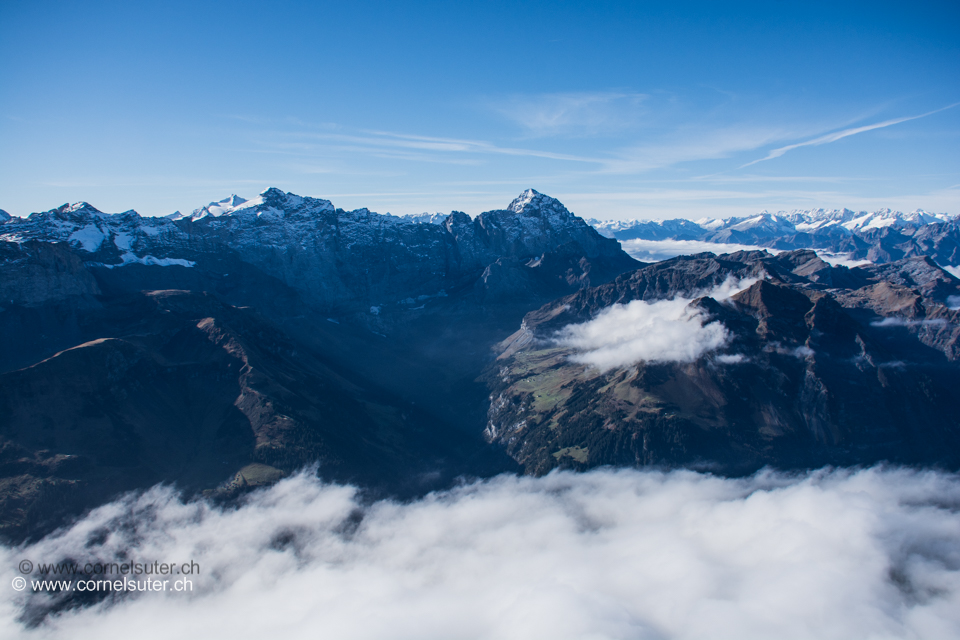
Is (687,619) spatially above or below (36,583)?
below

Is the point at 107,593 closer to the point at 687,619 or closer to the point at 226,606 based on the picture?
the point at 226,606

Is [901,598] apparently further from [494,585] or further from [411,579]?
[411,579]

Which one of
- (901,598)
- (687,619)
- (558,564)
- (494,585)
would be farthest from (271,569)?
(901,598)

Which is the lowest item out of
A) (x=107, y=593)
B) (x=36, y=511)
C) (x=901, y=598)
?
(x=901, y=598)

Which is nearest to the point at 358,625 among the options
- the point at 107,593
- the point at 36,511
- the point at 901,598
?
the point at 107,593

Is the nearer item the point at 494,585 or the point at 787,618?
the point at 787,618

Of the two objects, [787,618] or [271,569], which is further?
[271,569]

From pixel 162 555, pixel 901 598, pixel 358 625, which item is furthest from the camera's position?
pixel 162 555

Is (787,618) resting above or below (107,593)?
below

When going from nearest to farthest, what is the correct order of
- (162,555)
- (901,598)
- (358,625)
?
(358,625), (901,598), (162,555)
